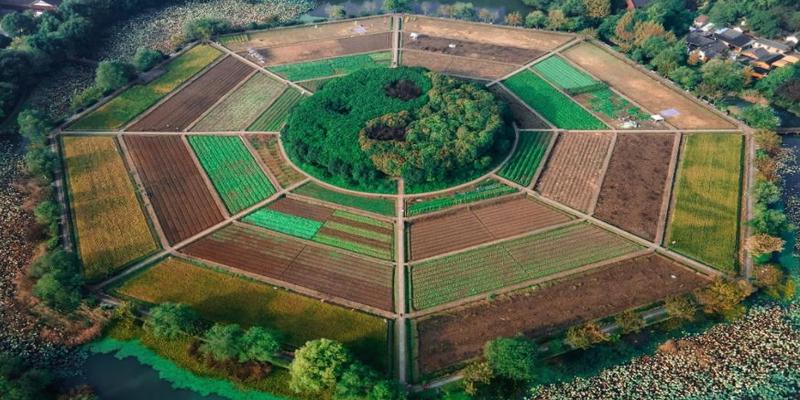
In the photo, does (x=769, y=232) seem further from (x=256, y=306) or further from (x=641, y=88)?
(x=256, y=306)

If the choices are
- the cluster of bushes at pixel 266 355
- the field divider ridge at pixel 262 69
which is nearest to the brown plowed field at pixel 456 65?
the field divider ridge at pixel 262 69

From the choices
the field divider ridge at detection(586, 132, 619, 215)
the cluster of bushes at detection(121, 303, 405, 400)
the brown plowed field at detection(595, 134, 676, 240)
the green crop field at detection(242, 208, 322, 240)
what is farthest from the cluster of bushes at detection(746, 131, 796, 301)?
the green crop field at detection(242, 208, 322, 240)

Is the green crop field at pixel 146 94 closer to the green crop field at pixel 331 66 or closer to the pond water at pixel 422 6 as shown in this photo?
the green crop field at pixel 331 66

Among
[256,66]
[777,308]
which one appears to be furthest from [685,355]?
[256,66]

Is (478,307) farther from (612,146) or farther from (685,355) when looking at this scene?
(612,146)

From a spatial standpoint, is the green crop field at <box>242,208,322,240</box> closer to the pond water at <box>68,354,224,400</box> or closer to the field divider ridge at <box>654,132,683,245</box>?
the pond water at <box>68,354,224,400</box>

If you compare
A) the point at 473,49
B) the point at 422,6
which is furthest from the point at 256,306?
the point at 422,6
